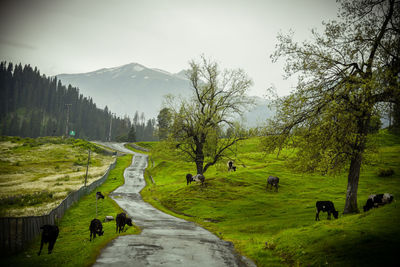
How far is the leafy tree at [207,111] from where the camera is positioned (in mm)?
40625

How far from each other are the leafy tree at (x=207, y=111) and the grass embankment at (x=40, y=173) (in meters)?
21.4

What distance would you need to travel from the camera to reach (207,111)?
136 feet

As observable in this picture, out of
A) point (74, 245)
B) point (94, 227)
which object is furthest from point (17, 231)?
point (94, 227)

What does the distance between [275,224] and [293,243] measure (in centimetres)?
873

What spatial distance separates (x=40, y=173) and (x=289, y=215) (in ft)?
219

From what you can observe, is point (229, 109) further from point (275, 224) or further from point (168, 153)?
point (275, 224)

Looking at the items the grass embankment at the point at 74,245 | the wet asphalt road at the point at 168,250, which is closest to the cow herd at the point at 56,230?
the grass embankment at the point at 74,245

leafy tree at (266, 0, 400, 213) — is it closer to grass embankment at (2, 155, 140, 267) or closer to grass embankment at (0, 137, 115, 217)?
grass embankment at (2, 155, 140, 267)

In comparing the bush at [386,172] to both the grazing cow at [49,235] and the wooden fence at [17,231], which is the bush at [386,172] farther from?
the wooden fence at [17,231]

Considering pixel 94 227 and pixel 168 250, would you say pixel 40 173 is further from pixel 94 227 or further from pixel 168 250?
pixel 168 250

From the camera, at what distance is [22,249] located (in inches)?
659

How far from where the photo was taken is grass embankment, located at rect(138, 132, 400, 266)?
41.0 ft

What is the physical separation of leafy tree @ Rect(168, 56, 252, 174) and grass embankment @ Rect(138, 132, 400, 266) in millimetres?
4377

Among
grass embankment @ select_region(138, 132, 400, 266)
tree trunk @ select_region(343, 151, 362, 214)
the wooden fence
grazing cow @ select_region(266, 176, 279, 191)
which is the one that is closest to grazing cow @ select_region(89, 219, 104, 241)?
the wooden fence
